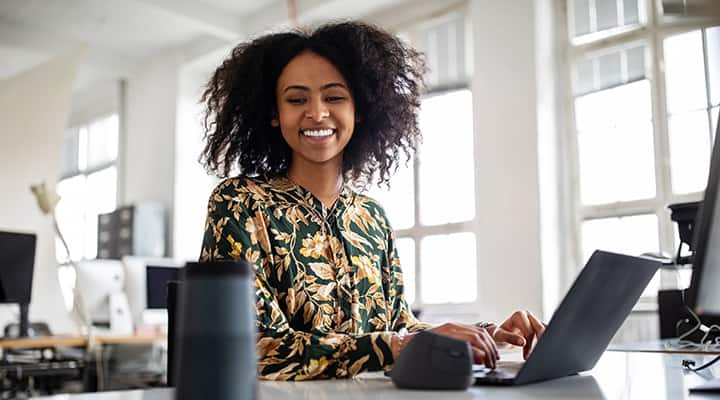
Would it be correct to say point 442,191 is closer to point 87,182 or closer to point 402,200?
point 402,200

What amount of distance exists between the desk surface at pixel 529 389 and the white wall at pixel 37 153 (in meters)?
6.11

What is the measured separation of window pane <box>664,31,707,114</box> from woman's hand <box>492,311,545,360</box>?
12.6 ft

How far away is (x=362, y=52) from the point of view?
1517mm

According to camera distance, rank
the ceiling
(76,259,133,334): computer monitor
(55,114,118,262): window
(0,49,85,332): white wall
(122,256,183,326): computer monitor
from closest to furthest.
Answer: (76,259,133,334): computer monitor
(122,256,183,326): computer monitor
(0,49,85,332): white wall
the ceiling
(55,114,118,262): window

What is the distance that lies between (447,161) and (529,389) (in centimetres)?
516

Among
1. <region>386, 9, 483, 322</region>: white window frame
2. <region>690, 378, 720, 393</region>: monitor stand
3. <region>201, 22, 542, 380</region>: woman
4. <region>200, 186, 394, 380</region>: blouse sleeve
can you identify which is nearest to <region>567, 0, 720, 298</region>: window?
<region>386, 9, 483, 322</region>: white window frame

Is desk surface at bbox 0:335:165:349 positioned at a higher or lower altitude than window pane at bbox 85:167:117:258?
lower

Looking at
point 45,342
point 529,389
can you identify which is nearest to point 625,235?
point 45,342

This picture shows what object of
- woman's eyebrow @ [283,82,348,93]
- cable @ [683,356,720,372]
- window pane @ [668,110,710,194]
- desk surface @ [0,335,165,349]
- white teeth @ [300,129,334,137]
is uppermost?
window pane @ [668,110,710,194]

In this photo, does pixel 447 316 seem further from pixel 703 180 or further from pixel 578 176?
pixel 703 180

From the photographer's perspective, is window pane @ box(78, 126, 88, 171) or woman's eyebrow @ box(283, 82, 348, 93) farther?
window pane @ box(78, 126, 88, 171)

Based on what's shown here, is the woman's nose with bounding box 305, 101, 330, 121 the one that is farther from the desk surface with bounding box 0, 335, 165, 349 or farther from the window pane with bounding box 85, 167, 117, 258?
the window pane with bounding box 85, 167, 117, 258

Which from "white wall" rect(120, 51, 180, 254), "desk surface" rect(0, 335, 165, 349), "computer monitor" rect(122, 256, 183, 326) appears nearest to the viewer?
"desk surface" rect(0, 335, 165, 349)

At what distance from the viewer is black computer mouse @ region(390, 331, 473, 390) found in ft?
2.60
